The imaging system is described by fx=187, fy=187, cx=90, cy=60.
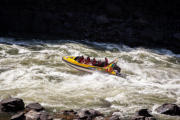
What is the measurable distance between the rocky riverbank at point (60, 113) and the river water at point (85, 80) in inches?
12.0

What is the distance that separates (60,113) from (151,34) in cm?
1530

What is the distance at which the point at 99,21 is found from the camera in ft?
68.9

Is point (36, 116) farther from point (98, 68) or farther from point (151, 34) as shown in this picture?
point (151, 34)

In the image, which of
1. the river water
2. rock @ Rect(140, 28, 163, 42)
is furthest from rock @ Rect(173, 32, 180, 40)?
the river water

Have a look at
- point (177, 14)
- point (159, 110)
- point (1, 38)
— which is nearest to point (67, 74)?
point (159, 110)

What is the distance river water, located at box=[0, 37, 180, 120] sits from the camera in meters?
7.76

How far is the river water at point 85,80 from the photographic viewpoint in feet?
25.5

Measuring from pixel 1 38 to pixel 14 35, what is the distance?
2.00m

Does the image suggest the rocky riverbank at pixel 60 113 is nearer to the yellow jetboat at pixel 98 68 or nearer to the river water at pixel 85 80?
the river water at pixel 85 80

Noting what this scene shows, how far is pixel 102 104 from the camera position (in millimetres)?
7695

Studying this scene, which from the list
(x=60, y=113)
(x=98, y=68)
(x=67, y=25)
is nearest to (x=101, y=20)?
(x=67, y=25)

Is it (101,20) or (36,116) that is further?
(101,20)

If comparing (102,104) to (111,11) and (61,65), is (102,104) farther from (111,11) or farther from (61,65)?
(111,11)

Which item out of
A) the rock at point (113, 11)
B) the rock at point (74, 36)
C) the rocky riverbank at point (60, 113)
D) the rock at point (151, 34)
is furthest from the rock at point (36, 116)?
the rock at point (113, 11)
